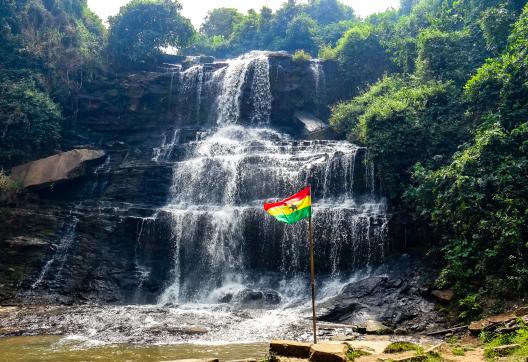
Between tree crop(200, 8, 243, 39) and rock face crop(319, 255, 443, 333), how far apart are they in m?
45.9

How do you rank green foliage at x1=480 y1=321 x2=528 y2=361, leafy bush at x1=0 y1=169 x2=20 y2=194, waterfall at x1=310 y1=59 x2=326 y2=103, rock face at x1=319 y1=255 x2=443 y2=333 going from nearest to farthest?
1. green foliage at x1=480 y1=321 x2=528 y2=361
2. rock face at x1=319 y1=255 x2=443 y2=333
3. leafy bush at x1=0 y1=169 x2=20 y2=194
4. waterfall at x1=310 y1=59 x2=326 y2=103

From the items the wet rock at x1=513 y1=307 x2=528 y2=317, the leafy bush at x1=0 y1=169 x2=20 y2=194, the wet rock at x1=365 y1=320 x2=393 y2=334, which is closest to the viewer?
the wet rock at x1=513 y1=307 x2=528 y2=317

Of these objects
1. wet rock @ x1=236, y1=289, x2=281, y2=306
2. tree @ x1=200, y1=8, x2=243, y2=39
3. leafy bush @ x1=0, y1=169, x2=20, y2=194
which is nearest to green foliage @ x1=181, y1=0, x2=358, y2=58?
tree @ x1=200, y1=8, x2=243, y2=39

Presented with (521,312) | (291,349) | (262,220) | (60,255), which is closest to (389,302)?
(521,312)

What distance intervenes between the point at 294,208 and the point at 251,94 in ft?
66.6

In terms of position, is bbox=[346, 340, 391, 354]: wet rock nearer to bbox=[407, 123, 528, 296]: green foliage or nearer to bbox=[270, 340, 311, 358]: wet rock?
bbox=[270, 340, 311, 358]: wet rock

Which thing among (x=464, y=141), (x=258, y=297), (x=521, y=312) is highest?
(x=464, y=141)

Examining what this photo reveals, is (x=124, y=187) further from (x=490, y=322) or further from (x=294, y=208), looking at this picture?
(x=490, y=322)

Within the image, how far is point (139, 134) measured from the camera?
29.1 meters

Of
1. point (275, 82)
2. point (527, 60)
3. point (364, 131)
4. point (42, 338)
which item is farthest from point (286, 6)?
point (42, 338)

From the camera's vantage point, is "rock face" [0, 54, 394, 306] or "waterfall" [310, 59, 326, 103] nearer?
"rock face" [0, 54, 394, 306]

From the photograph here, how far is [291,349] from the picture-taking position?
809 centimetres

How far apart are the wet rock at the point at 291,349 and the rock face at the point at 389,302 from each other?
4632 millimetres

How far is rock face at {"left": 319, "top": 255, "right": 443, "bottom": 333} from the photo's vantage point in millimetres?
12750
